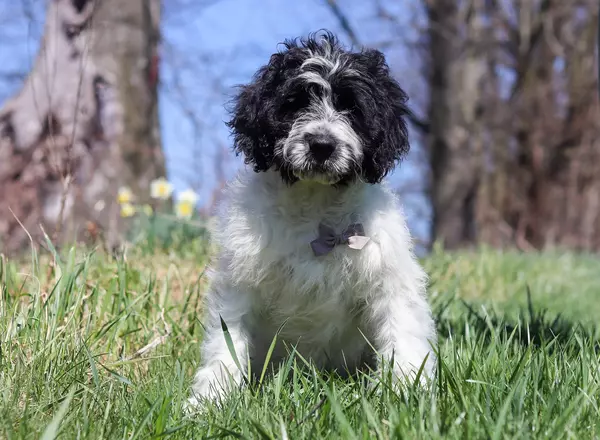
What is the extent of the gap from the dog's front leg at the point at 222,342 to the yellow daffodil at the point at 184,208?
13.1ft

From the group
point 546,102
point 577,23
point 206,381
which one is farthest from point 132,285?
point 577,23

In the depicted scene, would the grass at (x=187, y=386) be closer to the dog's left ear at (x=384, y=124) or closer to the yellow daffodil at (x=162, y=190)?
the dog's left ear at (x=384, y=124)

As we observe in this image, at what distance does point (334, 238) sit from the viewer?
10.5 ft

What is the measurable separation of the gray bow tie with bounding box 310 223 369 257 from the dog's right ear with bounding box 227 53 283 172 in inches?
16.7

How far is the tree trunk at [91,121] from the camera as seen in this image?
7738 mm

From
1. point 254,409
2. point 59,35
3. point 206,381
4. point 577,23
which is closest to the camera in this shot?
point 254,409

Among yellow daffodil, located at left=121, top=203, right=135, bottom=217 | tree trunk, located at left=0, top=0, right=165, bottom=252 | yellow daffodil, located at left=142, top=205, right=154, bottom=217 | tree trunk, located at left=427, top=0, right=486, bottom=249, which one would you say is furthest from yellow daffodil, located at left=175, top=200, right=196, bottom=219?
tree trunk, located at left=427, top=0, right=486, bottom=249

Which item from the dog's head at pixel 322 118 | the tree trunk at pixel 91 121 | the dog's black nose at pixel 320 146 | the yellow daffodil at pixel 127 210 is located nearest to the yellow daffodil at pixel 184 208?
the yellow daffodil at pixel 127 210

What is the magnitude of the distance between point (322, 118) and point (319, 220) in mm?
492

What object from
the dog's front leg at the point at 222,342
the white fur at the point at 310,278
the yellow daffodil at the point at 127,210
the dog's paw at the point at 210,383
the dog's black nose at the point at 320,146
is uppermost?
the dog's black nose at the point at 320,146

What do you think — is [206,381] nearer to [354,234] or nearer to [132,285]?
[354,234]

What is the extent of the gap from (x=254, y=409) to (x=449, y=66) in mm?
11991

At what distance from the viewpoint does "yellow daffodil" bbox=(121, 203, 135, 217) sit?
7.29m

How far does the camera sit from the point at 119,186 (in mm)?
8477
